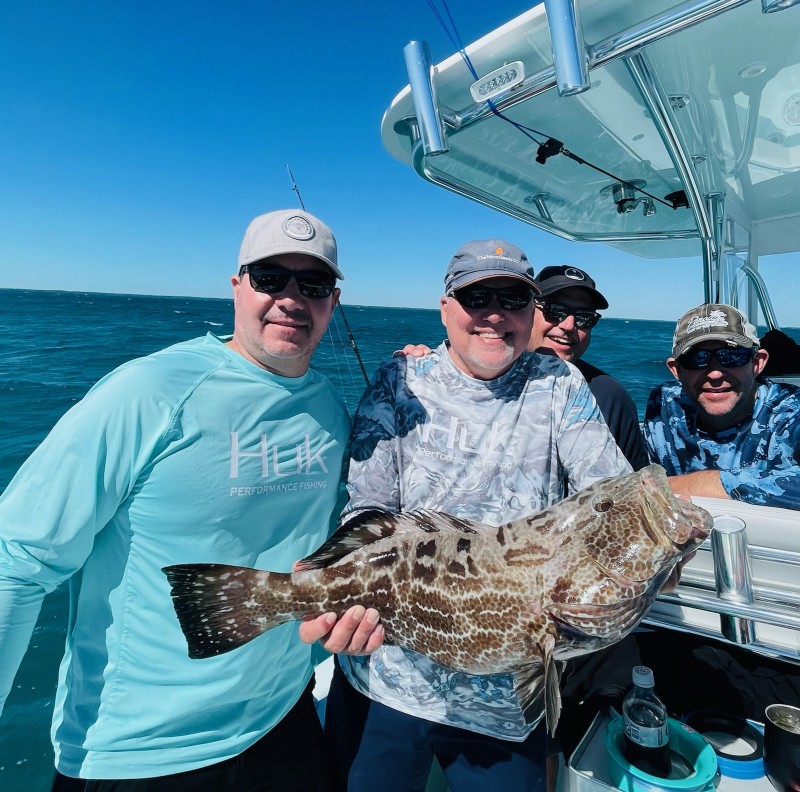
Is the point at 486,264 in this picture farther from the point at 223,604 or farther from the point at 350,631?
the point at 223,604

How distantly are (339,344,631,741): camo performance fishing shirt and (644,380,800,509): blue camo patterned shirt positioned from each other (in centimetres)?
133

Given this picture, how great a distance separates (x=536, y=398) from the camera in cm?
243

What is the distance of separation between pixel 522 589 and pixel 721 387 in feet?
8.41

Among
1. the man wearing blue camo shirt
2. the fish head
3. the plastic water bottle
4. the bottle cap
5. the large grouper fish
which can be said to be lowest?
the plastic water bottle

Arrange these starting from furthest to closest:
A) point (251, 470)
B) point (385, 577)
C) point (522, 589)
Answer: point (251, 470) < point (385, 577) < point (522, 589)

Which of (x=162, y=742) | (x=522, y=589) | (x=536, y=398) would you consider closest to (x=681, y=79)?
(x=536, y=398)

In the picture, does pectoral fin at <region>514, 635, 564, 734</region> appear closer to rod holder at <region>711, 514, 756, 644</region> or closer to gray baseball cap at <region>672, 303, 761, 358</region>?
rod holder at <region>711, 514, 756, 644</region>

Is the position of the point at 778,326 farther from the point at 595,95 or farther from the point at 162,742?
the point at 162,742

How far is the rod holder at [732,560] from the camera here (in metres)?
1.80

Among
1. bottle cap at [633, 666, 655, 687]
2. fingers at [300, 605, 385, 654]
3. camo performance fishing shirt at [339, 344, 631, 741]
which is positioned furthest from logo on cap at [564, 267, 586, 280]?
fingers at [300, 605, 385, 654]

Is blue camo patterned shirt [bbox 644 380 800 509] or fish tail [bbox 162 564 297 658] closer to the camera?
fish tail [bbox 162 564 297 658]

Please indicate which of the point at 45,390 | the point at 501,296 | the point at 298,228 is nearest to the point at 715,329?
the point at 501,296

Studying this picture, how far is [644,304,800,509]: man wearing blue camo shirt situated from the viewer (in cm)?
348

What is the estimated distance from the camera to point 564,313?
3996 mm
